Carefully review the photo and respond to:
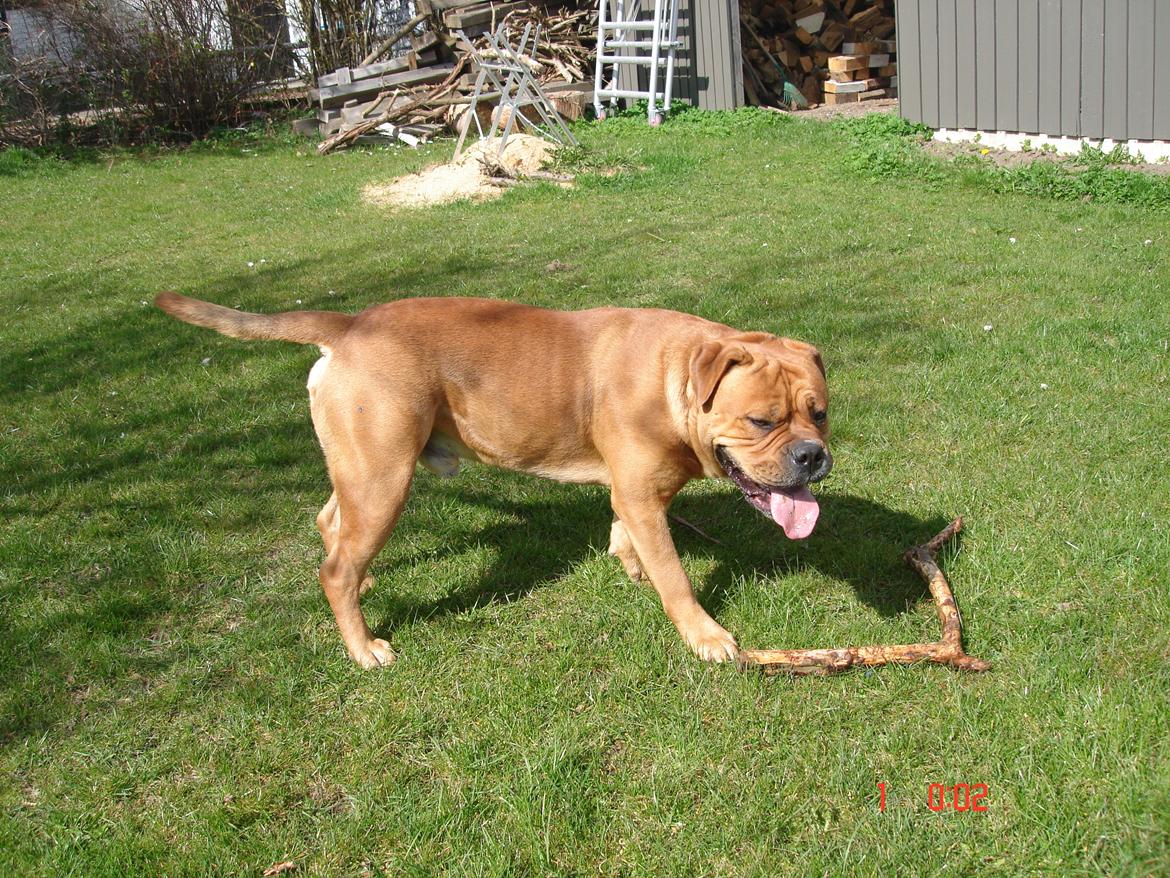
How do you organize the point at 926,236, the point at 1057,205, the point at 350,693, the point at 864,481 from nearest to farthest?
the point at 350,693
the point at 864,481
the point at 926,236
the point at 1057,205

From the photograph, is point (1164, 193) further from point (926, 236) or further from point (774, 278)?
point (774, 278)

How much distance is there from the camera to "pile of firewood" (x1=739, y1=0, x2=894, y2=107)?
19.7 m

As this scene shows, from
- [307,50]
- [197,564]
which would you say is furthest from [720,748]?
[307,50]

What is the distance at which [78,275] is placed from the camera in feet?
33.8

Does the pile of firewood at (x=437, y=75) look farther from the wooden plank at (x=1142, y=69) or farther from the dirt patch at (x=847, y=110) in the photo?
the wooden plank at (x=1142, y=69)

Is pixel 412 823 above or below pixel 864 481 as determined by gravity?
below

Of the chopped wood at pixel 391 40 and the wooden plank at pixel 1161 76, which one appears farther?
the chopped wood at pixel 391 40

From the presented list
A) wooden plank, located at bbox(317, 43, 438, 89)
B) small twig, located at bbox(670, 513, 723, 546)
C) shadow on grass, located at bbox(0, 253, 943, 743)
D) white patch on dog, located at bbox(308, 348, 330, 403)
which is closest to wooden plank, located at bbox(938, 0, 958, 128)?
shadow on grass, located at bbox(0, 253, 943, 743)

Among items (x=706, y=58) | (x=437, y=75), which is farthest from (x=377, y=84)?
(x=706, y=58)

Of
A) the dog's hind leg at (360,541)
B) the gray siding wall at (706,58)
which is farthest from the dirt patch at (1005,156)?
the dog's hind leg at (360,541)

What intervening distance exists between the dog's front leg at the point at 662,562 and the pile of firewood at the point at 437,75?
14.6m

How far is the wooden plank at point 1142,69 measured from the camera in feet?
36.4

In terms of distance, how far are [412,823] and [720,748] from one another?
3.68ft
